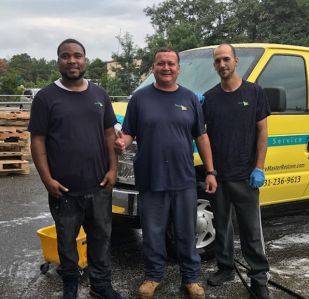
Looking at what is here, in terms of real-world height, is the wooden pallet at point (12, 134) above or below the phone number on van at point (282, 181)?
above

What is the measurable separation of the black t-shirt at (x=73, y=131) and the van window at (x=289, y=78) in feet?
6.87

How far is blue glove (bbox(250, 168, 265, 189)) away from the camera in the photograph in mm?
3732

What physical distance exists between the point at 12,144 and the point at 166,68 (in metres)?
6.47

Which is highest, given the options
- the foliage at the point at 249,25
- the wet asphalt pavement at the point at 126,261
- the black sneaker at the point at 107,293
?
the foliage at the point at 249,25

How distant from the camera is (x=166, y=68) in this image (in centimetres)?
359

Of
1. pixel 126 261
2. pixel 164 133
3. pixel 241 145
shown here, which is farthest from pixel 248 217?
pixel 126 261

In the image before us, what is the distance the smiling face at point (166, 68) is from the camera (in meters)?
3.60

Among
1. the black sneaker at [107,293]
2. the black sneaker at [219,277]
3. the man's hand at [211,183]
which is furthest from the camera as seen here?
the black sneaker at [219,277]

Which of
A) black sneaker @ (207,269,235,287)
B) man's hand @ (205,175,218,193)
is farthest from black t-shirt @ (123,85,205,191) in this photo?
black sneaker @ (207,269,235,287)

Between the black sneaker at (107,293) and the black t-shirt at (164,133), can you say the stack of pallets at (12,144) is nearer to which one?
the black sneaker at (107,293)

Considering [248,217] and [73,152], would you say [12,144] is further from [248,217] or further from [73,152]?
[248,217]

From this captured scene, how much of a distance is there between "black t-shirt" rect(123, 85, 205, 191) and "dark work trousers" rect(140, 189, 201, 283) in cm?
10

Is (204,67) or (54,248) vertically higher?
(204,67)

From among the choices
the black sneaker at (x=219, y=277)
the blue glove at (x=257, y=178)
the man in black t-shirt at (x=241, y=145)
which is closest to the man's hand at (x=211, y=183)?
the man in black t-shirt at (x=241, y=145)
